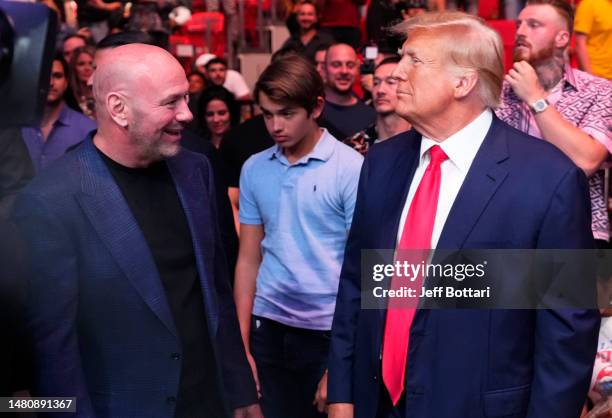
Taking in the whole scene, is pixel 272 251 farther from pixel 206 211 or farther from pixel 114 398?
pixel 114 398

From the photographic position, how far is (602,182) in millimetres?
4254

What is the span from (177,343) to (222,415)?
34 cm

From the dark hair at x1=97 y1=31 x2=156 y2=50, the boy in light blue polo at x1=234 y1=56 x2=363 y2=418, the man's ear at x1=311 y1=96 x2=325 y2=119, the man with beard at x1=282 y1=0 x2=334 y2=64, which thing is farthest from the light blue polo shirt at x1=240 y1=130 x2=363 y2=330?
the man with beard at x1=282 y1=0 x2=334 y2=64

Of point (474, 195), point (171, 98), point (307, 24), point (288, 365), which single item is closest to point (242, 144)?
point (288, 365)

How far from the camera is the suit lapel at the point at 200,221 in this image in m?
3.09

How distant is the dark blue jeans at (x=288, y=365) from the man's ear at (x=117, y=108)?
144cm

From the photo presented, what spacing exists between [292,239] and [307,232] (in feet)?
0.25

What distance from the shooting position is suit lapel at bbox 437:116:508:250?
9.44 feet

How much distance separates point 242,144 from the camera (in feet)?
18.4

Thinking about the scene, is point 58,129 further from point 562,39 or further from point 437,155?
point 437,155

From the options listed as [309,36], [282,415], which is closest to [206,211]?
[282,415]

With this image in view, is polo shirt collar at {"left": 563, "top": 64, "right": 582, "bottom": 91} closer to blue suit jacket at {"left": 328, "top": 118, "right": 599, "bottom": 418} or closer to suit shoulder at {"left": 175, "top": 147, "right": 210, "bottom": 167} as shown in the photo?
blue suit jacket at {"left": 328, "top": 118, "right": 599, "bottom": 418}

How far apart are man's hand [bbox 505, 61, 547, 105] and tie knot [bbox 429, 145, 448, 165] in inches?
39.7

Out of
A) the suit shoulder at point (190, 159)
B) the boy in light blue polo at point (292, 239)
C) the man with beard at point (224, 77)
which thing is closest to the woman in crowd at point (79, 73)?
the man with beard at point (224, 77)
